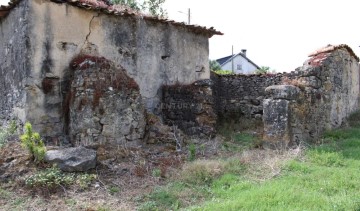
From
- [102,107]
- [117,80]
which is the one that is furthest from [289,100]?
[102,107]

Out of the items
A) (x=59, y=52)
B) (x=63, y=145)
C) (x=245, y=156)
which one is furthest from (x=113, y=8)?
(x=245, y=156)

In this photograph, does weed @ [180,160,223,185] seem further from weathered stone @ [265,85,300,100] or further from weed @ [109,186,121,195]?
weathered stone @ [265,85,300,100]

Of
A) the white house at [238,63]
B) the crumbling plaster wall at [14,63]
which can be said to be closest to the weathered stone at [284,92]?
the crumbling plaster wall at [14,63]

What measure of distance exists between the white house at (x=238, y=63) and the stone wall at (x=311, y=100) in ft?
95.2

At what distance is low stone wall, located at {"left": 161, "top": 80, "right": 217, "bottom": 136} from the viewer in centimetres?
1033

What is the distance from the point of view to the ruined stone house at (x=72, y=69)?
8.09m

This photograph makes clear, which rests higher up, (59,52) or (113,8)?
(113,8)

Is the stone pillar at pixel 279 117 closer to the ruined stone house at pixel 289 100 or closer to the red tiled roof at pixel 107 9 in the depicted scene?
the ruined stone house at pixel 289 100

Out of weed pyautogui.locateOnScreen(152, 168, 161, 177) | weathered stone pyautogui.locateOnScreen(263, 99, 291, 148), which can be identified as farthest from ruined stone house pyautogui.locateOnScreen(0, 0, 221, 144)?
weathered stone pyautogui.locateOnScreen(263, 99, 291, 148)

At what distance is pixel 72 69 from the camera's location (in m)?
8.78

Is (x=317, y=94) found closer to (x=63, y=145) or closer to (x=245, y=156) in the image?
(x=245, y=156)

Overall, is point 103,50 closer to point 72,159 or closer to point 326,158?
point 72,159

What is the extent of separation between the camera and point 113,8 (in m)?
9.66

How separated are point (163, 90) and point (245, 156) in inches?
161
